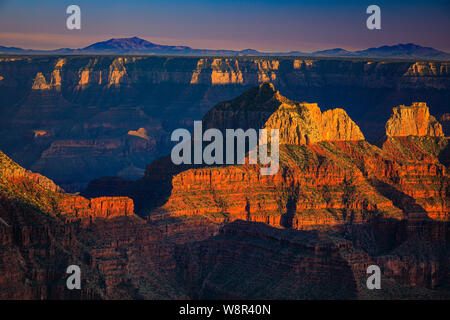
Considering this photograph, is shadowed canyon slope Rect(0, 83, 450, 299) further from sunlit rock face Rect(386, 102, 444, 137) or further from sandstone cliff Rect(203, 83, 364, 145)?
sunlit rock face Rect(386, 102, 444, 137)

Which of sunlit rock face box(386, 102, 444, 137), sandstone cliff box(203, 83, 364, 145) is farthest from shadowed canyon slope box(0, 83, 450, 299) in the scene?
sunlit rock face box(386, 102, 444, 137)

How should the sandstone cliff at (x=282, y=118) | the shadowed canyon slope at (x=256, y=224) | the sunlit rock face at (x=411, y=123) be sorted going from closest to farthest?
the shadowed canyon slope at (x=256, y=224) < the sandstone cliff at (x=282, y=118) < the sunlit rock face at (x=411, y=123)

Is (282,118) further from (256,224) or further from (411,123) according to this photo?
(411,123)

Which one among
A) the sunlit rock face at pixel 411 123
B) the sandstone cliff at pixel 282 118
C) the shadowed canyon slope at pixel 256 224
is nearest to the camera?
the shadowed canyon slope at pixel 256 224

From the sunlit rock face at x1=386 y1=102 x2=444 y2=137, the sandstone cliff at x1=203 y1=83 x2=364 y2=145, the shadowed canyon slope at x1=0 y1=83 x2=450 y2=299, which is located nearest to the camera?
the shadowed canyon slope at x1=0 y1=83 x2=450 y2=299

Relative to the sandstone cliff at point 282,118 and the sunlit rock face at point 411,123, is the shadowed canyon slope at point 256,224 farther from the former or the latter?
the sunlit rock face at point 411,123

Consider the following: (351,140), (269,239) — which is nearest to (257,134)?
(351,140)

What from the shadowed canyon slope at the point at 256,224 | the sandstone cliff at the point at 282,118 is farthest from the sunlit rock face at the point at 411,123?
the sandstone cliff at the point at 282,118

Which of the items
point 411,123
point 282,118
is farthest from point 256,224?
point 411,123
